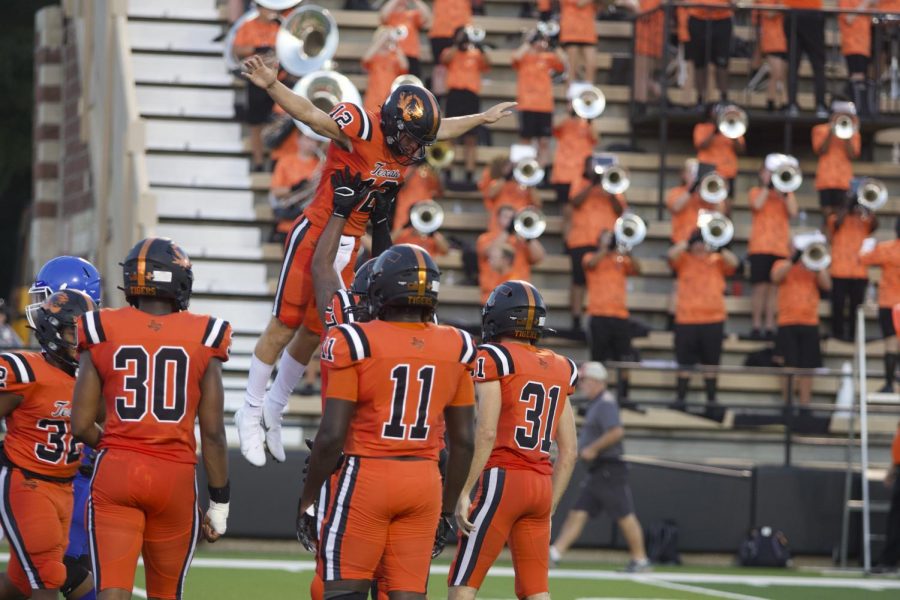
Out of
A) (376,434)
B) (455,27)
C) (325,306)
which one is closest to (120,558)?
(376,434)

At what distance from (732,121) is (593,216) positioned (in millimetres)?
1955

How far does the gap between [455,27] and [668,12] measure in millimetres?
2279

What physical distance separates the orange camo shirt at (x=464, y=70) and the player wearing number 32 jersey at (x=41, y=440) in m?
10.2

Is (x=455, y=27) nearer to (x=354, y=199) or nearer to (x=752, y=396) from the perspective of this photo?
(x=752, y=396)

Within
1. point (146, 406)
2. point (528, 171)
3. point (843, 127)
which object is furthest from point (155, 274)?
point (843, 127)

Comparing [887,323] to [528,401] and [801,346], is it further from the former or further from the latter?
[528,401]

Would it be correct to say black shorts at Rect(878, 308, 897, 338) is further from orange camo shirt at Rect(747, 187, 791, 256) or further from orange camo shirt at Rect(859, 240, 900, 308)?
orange camo shirt at Rect(747, 187, 791, 256)

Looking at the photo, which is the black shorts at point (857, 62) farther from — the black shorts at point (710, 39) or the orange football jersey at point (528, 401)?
the orange football jersey at point (528, 401)

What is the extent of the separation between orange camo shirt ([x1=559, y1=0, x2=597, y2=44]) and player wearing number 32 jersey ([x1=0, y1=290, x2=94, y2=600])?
11302 mm

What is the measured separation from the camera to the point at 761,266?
16.6 meters

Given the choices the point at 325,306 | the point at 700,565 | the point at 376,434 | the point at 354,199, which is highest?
the point at 354,199

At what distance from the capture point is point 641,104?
18.6m

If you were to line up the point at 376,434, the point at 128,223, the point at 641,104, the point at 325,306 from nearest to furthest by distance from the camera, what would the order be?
the point at 376,434 < the point at 325,306 < the point at 128,223 < the point at 641,104

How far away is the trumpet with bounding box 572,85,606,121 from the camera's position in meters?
16.9
